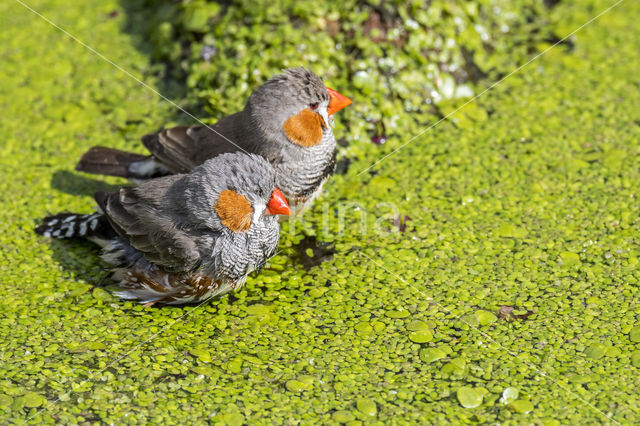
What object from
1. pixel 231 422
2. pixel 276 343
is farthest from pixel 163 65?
pixel 231 422

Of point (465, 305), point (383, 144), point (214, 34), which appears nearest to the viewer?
point (465, 305)

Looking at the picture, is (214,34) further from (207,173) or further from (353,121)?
(207,173)

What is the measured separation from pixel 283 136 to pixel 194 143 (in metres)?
0.57

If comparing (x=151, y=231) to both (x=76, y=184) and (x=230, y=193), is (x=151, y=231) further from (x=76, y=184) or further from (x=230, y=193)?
(x=76, y=184)

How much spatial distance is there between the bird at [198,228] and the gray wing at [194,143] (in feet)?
1.08

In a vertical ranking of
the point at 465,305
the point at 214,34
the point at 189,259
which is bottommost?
the point at 465,305

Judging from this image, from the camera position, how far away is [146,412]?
11.1ft

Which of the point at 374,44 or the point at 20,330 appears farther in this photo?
the point at 374,44

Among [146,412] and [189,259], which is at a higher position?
[189,259]

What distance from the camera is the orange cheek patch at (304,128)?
430 cm

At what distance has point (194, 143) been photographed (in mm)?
4449

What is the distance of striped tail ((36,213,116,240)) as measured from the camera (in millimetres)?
4316

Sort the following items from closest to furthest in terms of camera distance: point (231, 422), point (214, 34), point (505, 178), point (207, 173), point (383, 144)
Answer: point (231, 422) < point (207, 173) < point (505, 178) < point (383, 144) < point (214, 34)

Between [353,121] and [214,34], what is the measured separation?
4.39 ft
